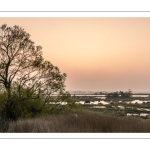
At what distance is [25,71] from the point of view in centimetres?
1084

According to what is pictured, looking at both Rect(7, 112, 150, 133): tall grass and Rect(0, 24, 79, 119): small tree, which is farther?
Rect(0, 24, 79, 119): small tree

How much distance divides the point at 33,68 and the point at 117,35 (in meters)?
4.01

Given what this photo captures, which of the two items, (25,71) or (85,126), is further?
(25,71)

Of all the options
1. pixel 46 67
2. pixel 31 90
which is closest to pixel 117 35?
pixel 46 67

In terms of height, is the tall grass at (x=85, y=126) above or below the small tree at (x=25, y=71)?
below

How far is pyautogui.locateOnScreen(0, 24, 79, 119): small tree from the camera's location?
10711 mm

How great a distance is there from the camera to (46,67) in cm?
1085

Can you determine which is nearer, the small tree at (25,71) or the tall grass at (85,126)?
the tall grass at (85,126)

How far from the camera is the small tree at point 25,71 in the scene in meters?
10.7

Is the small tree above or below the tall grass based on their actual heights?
above

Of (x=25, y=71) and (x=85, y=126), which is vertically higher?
(x=25, y=71)
